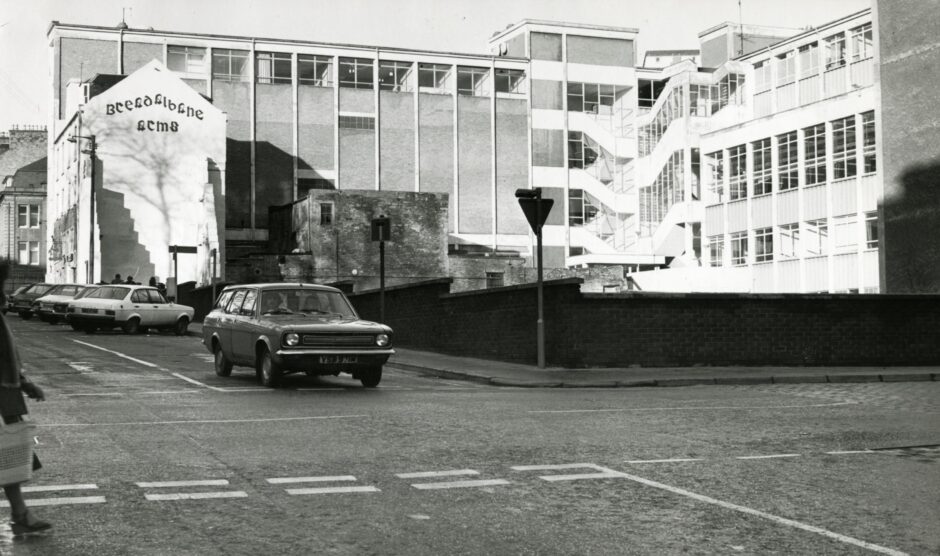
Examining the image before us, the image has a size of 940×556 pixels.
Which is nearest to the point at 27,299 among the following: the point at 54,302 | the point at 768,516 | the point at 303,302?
the point at 54,302

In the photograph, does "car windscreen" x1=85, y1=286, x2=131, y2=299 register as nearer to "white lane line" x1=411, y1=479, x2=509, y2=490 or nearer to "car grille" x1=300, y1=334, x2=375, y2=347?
"car grille" x1=300, y1=334, x2=375, y2=347

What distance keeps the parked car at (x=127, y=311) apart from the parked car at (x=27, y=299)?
38.5 ft

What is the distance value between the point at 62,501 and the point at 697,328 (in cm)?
1739

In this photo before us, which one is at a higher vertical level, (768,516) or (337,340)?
(337,340)

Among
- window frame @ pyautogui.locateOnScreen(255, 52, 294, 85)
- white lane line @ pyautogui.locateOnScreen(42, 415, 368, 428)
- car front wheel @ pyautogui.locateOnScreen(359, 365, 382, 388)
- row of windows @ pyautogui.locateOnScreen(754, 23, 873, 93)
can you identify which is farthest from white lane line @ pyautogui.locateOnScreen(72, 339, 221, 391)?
window frame @ pyautogui.locateOnScreen(255, 52, 294, 85)

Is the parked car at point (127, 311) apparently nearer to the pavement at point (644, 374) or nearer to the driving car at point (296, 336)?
the pavement at point (644, 374)

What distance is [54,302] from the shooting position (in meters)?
41.6

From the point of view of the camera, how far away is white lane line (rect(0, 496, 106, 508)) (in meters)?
7.31

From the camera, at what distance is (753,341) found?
925 inches

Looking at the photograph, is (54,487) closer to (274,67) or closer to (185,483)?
(185,483)

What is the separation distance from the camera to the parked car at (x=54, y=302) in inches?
1630

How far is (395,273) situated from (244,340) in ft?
148

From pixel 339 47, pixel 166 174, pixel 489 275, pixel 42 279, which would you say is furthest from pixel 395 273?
pixel 42 279

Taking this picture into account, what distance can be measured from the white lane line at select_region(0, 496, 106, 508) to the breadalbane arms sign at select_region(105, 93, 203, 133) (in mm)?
56058
